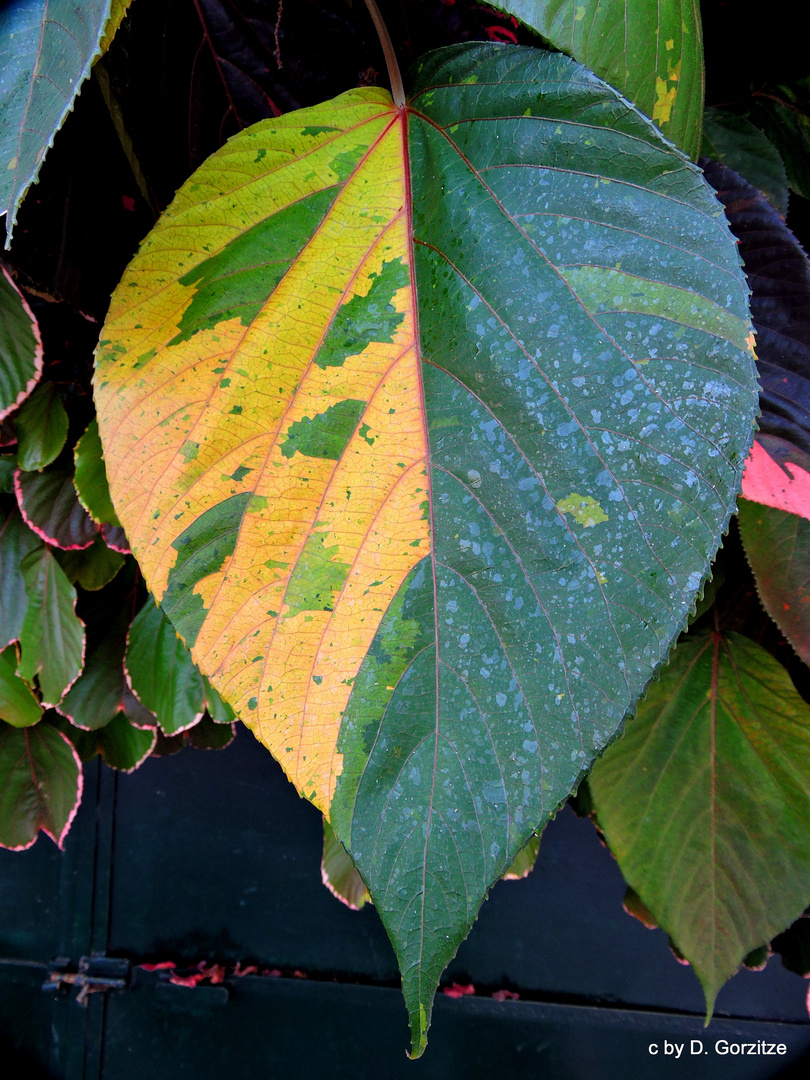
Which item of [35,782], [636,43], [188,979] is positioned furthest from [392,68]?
[188,979]

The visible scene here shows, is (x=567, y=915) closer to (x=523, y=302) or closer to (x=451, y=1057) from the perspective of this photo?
(x=451, y=1057)

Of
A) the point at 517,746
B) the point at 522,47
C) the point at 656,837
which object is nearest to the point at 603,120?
the point at 522,47

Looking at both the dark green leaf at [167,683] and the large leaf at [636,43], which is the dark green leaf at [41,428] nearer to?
the dark green leaf at [167,683]

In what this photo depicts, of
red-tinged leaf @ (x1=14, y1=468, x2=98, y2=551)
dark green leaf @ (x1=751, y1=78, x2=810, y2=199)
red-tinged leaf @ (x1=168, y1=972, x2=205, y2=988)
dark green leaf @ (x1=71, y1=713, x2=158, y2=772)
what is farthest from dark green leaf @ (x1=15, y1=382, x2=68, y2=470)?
red-tinged leaf @ (x1=168, y1=972, x2=205, y2=988)

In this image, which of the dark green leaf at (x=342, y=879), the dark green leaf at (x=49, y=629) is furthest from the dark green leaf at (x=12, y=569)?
the dark green leaf at (x=342, y=879)

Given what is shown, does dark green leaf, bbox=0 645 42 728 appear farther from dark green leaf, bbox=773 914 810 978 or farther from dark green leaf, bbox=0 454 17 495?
dark green leaf, bbox=773 914 810 978
